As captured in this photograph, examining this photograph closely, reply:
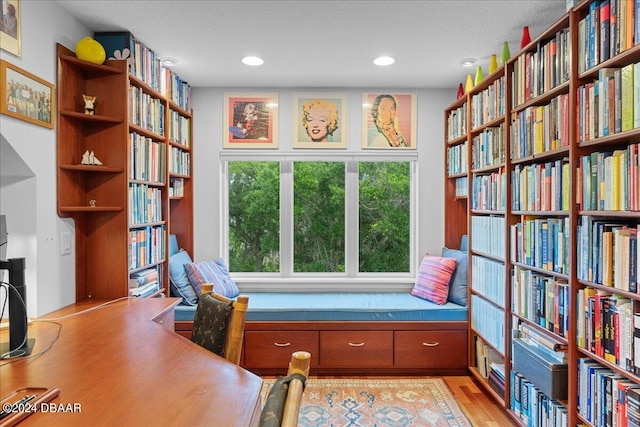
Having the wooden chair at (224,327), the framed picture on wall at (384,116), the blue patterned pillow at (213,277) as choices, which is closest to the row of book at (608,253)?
the wooden chair at (224,327)

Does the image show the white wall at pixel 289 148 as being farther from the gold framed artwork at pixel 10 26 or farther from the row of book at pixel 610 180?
the row of book at pixel 610 180

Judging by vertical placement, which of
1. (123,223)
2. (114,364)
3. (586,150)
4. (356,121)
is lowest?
(114,364)

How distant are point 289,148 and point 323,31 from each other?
1558 millimetres

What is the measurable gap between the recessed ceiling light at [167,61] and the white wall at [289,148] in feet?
2.45

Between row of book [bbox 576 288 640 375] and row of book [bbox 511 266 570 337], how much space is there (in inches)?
4.9

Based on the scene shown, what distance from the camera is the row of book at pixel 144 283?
9.90 ft

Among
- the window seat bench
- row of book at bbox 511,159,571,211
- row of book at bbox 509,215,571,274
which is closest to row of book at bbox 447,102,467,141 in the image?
row of book at bbox 511,159,571,211

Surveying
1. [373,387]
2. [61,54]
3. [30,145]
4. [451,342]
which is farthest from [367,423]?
[61,54]

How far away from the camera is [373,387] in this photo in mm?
3365

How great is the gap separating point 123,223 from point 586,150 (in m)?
2.74

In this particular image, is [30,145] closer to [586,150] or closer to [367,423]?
[367,423]

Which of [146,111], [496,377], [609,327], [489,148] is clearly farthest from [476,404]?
[146,111]

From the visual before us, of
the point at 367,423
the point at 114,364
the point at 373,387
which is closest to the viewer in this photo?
the point at 114,364

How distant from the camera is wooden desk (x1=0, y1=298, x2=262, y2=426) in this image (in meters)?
1.25
